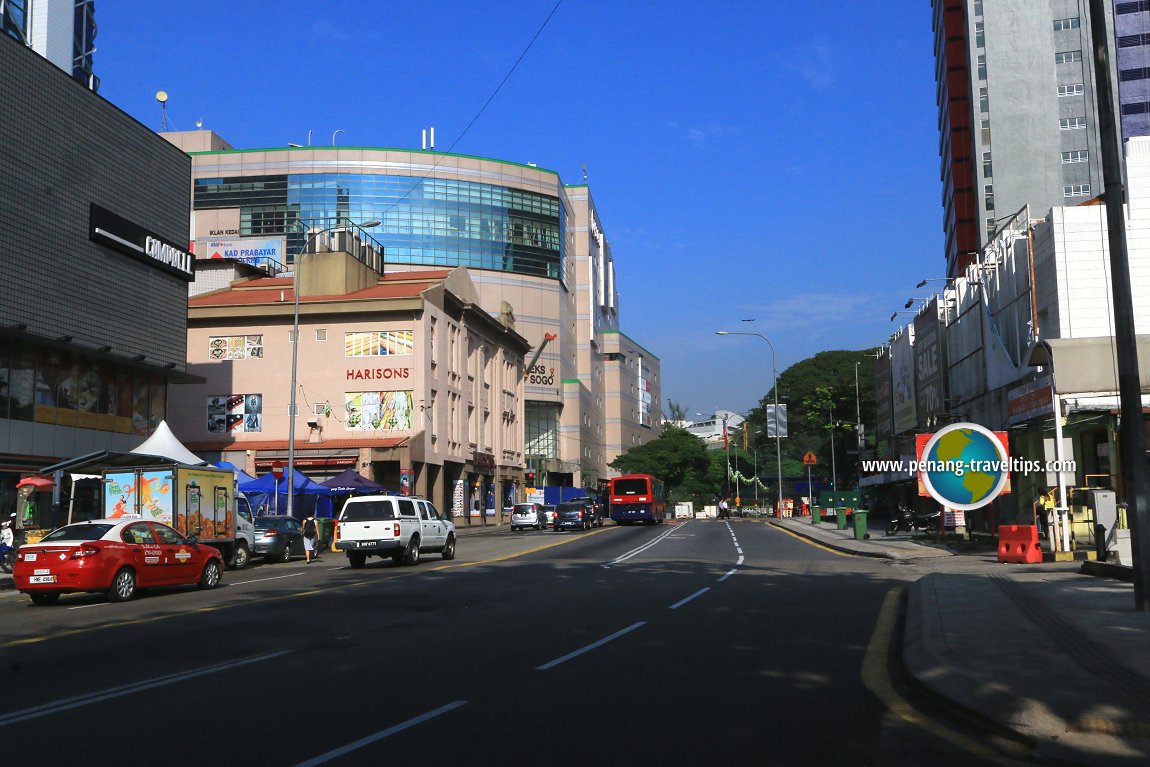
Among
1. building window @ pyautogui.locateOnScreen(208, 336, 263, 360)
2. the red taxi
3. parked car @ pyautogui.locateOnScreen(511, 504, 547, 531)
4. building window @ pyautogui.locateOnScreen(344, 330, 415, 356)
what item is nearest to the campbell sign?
building window @ pyautogui.locateOnScreen(344, 330, 415, 356)

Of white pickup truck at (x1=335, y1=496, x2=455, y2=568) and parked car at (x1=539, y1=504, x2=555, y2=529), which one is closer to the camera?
white pickup truck at (x1=335, y1=496, x2=455, y2=568)

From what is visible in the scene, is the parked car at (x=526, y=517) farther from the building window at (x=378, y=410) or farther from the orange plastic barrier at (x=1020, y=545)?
the orange plastic barrier at (x=1020, y=545)

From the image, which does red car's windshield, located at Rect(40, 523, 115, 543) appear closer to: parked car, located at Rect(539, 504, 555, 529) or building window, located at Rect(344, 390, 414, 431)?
building window, located at Rect(344, 390, 414, 431)

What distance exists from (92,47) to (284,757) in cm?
11373

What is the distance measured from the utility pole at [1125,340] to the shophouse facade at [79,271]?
29492 mm

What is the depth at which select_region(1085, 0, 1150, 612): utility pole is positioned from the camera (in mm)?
12109

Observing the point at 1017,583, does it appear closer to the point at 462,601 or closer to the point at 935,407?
the point at 462,601

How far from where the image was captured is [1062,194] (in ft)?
272

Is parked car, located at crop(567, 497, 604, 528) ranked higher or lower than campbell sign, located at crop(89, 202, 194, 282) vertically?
lower

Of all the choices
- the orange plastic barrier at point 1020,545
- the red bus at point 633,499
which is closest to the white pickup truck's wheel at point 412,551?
the orange plastic barrier at point 1020,545

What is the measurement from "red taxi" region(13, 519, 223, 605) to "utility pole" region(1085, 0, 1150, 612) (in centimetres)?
1650

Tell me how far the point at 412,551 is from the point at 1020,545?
598 inches

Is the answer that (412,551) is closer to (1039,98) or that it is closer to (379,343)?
(379,343)

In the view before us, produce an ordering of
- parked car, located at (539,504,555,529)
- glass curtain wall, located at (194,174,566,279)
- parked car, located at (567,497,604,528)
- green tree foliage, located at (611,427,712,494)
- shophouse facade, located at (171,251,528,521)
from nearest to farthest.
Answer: shophouse facade, located at (171,251,528,521) → parked car, located at (567,497,604,528) → parked car, located at (539,504,555,529) → glass curtain wall, located at (194,174,566,279) → green tree foliage, located at (611,427,712,494)
